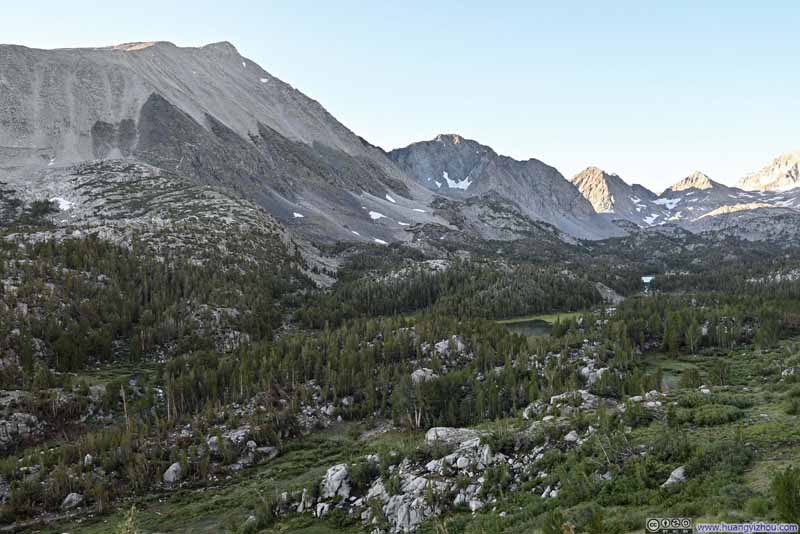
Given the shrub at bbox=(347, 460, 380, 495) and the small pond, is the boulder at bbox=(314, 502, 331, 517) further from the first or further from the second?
the small pond

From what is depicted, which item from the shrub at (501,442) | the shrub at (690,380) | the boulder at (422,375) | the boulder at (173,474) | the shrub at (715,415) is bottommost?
the boulder at (173,474)

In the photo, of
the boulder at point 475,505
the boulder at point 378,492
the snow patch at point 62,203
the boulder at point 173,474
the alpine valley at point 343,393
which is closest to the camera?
the alpine valley at point 343,393

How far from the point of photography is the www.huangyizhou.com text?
13.2 meters

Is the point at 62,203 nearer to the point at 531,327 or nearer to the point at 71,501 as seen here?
the point at 71,501

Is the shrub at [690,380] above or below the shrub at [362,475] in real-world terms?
above

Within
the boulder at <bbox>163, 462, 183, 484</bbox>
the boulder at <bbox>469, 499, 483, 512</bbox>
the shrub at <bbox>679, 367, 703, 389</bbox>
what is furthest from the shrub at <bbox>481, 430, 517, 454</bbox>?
the shrub at <bbox>679, 367, 703, 389</bbox>

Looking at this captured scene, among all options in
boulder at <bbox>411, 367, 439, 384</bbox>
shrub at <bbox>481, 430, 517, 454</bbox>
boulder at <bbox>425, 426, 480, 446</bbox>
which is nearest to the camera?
shrub at <bbox>481, 430, 517, 454</bbox>

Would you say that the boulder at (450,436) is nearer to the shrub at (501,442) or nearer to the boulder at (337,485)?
the shrub at (501,442)

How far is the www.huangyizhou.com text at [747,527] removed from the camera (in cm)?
1325

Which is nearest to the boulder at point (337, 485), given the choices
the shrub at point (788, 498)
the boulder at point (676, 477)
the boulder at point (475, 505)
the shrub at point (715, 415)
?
the boulder at point (475, 505)

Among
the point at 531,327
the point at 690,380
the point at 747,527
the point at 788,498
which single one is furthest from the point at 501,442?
the point at 531,327

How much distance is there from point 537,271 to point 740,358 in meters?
83.9

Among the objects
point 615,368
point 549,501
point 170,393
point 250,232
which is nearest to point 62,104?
point 250,232

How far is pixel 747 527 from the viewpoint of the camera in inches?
545
